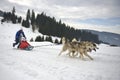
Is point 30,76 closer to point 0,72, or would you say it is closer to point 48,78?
point 48,78

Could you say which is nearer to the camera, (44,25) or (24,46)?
(24,46)

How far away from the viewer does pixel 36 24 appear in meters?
94.9

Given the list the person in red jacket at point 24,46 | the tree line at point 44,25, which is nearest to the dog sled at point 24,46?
the person in red jacket at point 24,46

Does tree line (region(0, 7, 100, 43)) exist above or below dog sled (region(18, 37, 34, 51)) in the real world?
above

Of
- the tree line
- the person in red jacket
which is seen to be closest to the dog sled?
the person in red jacket

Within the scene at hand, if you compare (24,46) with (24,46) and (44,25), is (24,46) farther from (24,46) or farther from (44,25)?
(44,25)

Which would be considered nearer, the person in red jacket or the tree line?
the person in red jacket

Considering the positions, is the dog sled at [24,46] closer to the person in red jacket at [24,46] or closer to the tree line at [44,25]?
the person in red jacket at [24,46]

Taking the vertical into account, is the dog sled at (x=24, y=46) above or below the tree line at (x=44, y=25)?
below

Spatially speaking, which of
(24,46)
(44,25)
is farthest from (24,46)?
(44,25)

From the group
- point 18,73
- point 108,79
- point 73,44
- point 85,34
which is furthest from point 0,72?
point 85,34

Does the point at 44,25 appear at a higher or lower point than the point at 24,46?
higher

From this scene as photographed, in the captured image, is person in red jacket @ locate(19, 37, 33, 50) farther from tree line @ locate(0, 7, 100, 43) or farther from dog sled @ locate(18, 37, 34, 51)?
tree line @ locate(0, 7, 100, 43)

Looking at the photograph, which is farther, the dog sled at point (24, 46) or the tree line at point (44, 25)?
the tree line at point (44, 25)
